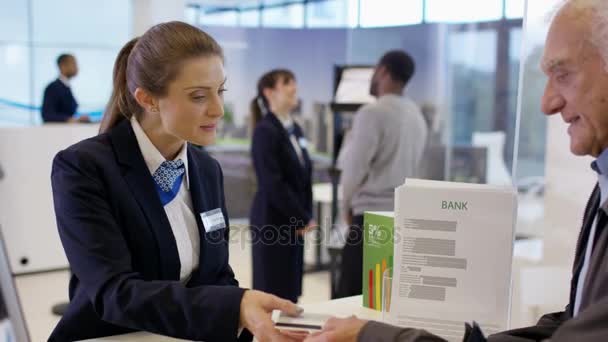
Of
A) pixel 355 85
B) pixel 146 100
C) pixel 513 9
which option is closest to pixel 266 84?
pixel 355 85

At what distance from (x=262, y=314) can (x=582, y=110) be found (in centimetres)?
85

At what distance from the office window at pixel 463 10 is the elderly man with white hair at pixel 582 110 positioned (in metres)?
2.78

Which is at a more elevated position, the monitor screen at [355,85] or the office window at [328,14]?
the office window at [328,14]

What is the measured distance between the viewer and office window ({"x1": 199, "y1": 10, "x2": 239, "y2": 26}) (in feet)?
27.4

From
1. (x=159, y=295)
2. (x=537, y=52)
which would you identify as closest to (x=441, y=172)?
(x=537, y=52)

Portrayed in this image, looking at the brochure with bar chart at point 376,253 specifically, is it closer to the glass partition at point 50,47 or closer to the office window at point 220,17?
the glass partition at point 50,47

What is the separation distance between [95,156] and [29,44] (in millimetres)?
5499

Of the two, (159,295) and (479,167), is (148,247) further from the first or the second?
(479,167)

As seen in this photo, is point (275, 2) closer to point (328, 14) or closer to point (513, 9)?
point (328, 14)

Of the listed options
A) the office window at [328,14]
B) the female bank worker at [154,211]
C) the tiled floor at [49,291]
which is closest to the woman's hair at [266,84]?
the tiled floor at [49,291]

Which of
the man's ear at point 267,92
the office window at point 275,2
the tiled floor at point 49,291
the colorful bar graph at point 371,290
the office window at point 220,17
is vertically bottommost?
the tiled floor at point 49,291

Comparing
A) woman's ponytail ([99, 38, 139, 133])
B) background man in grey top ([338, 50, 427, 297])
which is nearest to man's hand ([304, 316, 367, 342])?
woman's ponytail ([99, 38, 139, 133])

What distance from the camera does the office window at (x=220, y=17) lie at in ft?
27.4

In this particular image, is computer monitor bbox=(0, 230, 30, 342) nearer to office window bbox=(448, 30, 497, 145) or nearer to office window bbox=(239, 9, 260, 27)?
office window bbox=(448, 30, 497, 145)
